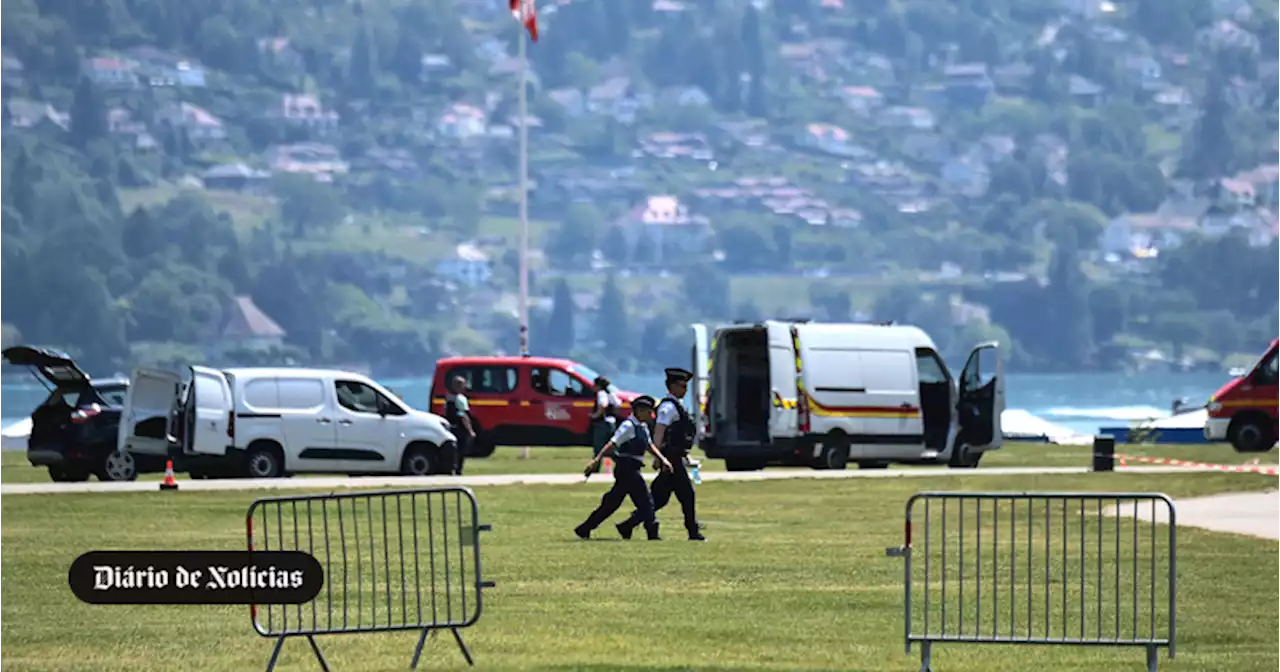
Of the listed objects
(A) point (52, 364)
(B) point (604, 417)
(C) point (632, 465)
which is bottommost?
(B) point (604, 417)

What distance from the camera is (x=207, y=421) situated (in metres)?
37.4

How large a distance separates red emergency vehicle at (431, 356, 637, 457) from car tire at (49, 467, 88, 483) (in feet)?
39.4

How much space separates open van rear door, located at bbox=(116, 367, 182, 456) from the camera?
3659cm

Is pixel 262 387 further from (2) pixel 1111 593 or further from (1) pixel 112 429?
(2) pixel 1111 593

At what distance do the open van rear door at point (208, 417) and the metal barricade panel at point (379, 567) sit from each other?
6.33 meters

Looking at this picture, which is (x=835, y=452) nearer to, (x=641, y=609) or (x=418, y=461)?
(x=418, y=461)

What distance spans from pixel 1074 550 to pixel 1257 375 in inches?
1005

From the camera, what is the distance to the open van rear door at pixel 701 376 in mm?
42531

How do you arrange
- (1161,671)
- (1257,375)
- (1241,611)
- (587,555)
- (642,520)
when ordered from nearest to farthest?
1. (1161,671)
2. (1241,611)
3. (587,555)
4. (642,520)
5. (1257,375)

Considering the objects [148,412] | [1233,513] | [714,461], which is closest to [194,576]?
[1233,513]

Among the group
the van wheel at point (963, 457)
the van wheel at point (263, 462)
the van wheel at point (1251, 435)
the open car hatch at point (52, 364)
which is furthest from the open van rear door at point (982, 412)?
the open car hatch at point (52, 364)

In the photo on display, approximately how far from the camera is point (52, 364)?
37.1 m

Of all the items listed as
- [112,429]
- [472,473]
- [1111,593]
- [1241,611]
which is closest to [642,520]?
[1111,593]

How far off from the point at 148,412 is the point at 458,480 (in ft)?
13.3
